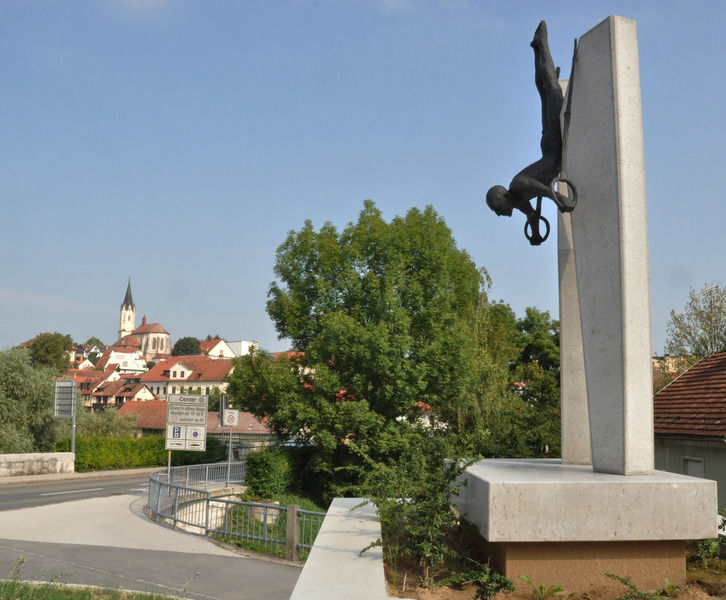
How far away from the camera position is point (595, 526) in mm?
5363

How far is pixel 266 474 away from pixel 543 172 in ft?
66.7

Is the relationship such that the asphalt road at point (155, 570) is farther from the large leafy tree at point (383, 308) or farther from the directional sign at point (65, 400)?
the directional sign at point (65, 400)

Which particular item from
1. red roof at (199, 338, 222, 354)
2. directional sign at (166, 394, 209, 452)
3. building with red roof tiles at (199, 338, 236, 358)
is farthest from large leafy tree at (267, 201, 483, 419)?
red roof at (199, 338, 222, 354)

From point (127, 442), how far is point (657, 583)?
33526 millimetres

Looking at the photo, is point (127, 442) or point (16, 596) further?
point (127, 442)

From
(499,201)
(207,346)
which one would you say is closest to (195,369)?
(207,346)

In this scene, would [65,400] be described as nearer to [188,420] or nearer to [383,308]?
[188,420]

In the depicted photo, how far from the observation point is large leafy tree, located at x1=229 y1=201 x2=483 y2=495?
25.0 metres

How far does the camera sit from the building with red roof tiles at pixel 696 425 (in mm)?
16242

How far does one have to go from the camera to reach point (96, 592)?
941 cm

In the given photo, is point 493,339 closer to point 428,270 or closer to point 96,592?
point 428,270

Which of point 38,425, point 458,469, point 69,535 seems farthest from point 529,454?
point 38,425

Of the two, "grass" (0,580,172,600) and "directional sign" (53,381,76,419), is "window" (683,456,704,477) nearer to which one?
"grass" (0,580,172,600)

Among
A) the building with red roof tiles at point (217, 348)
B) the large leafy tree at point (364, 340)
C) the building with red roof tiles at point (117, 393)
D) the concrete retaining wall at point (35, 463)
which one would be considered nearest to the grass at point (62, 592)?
the large leafy tree at point (364, 340)
